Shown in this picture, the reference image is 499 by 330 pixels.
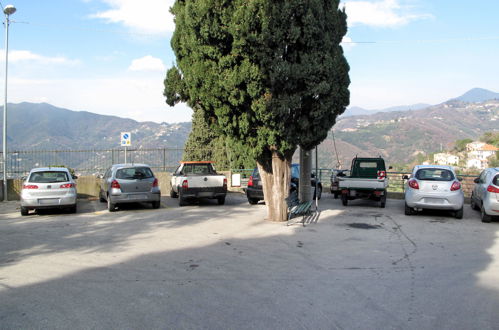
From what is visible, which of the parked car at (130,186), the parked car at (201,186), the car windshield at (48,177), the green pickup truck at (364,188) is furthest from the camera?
the parked car at (201,186)

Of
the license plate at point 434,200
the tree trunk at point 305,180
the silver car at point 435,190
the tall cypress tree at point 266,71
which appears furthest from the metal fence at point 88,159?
the license plate at point 434,200

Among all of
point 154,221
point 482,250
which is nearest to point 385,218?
point 482,250

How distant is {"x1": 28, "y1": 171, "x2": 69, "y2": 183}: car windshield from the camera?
544 inches

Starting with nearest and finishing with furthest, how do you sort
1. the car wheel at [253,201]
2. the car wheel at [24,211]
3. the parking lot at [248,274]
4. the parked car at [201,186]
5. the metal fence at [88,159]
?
the parking lot at [248,274] → the car wheel at [24,211] → the parked car at [201,186] → the car wheel at [253,201] → the metal fence at [88,159]

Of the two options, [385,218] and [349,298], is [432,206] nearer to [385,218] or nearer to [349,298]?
[385,218]

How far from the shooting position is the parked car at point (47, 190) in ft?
44.6

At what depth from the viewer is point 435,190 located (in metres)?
13.0

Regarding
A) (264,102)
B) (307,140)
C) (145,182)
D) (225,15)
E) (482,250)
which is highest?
(225,15)

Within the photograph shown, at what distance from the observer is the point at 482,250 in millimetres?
8828

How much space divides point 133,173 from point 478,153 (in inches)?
2046

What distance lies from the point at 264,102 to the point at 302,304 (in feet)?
20.6

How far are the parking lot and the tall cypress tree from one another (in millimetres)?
2374

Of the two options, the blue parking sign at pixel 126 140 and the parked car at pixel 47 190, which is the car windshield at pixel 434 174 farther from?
the blue parking sign at pixel 126 140

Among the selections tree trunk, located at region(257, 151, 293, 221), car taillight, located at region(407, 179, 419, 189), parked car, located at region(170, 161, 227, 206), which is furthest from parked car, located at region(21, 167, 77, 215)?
car taillight, located at region(407, 179, 419, 189)
